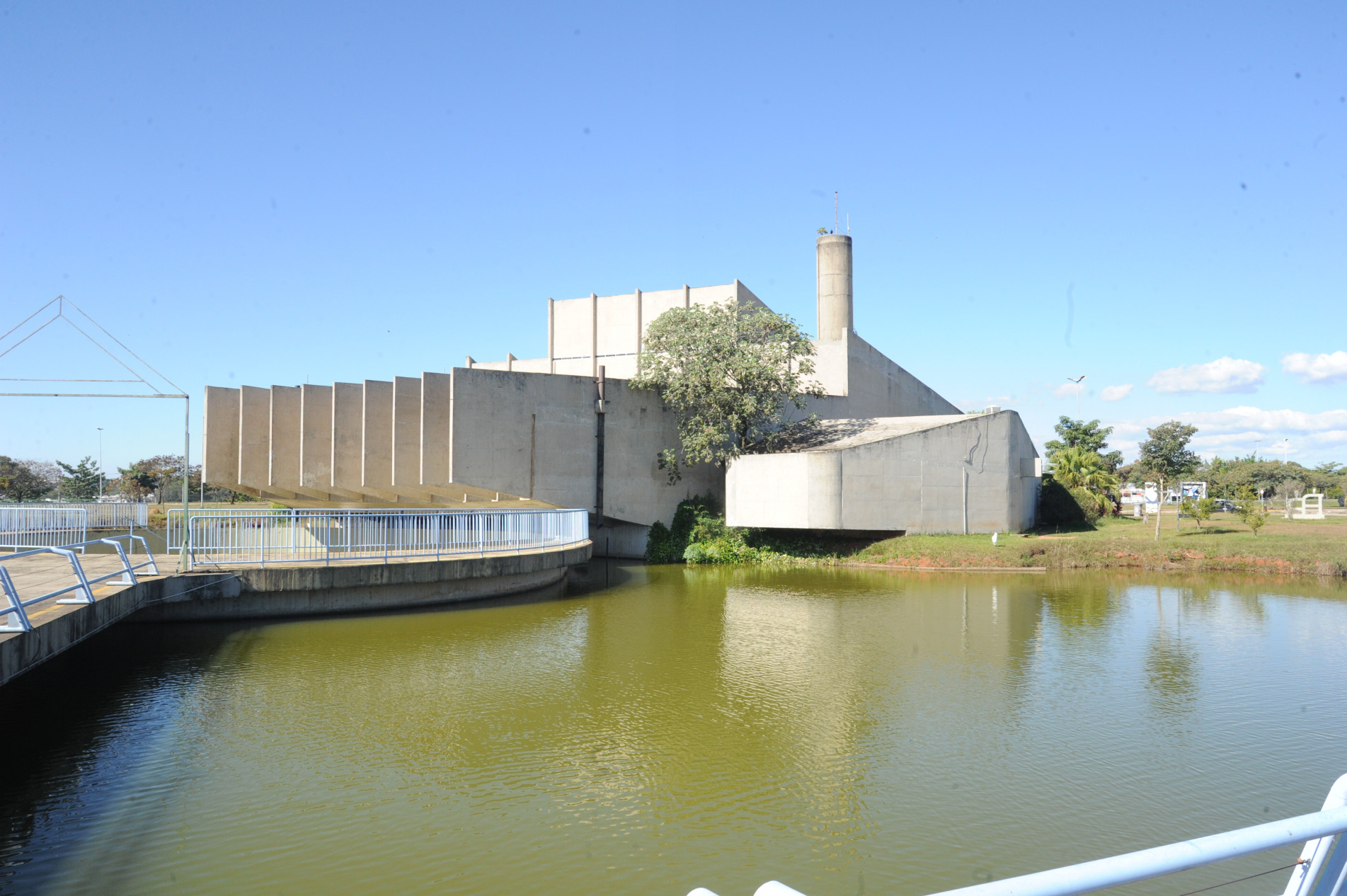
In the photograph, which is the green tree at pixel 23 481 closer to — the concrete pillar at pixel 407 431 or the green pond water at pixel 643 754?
the concrete pillar at pixel 407 431

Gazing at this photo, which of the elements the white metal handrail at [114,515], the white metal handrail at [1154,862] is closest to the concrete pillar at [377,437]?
the white metal handrail at [114,515]

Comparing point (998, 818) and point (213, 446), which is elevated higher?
point (213, 446)

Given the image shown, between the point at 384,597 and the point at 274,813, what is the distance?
Result: 30.7 feet

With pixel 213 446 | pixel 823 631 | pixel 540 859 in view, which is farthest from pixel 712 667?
pixel 213 446

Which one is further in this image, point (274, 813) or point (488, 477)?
point (488, 477)

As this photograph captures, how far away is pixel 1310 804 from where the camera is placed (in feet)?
23.3

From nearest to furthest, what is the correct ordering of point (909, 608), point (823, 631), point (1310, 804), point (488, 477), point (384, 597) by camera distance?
point (1310, 804) < point (823, 631) < point (384, 597) < point (909, 608) < point (488, 477)

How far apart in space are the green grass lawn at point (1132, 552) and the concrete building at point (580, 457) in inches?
43.2

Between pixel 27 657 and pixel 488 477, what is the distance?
16055 millimetres

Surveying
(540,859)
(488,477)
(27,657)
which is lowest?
(540,859)

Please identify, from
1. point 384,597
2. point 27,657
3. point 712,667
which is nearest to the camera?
point 27,657

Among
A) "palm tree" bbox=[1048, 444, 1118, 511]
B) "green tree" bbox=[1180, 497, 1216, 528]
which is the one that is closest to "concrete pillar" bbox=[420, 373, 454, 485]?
"green tree" bbox=[1180, 497, 1216, 528]

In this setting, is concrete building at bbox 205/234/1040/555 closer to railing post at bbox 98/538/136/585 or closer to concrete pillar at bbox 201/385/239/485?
concrete pillar at bbox 201/385/239/485

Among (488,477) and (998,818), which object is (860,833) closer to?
(998,818)
